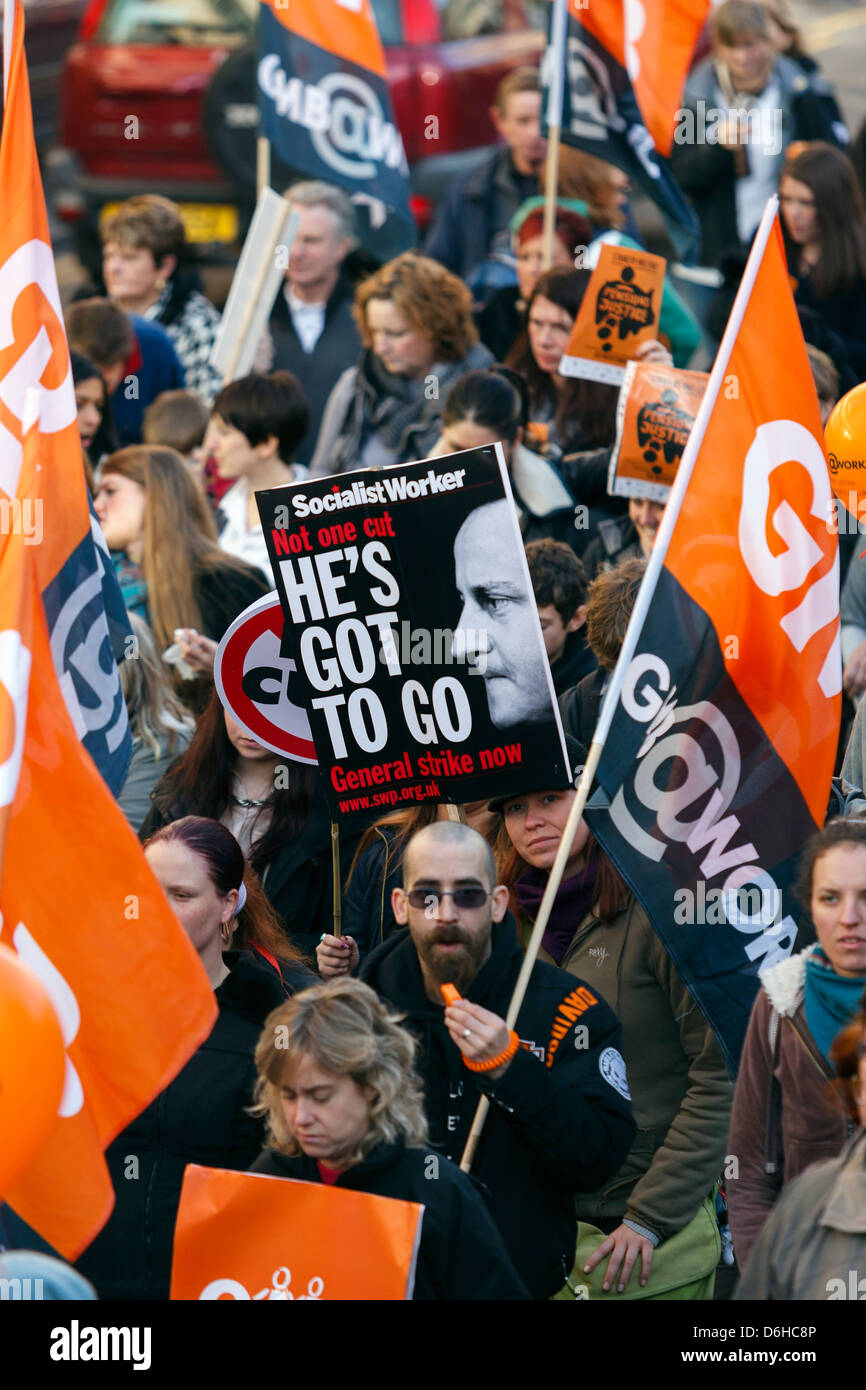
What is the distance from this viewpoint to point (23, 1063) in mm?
3637

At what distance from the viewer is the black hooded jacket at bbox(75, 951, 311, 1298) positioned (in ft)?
15.5

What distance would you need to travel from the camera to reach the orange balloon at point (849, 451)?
6215 mm

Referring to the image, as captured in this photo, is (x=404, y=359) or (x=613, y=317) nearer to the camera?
(x=613, y=317)

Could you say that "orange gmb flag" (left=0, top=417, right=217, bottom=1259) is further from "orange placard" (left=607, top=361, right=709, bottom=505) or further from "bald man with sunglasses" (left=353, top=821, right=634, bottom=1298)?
"orange placard" (left=607, top=361, right=709, bottom=505)

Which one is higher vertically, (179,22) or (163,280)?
(179,22)

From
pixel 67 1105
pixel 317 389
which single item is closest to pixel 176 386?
pixel 317 389

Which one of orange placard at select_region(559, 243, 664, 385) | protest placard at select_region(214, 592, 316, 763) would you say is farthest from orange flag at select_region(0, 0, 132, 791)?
orange placard at select_region(559, 243, 664, 385)

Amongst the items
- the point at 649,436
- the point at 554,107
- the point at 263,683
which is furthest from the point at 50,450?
the point at 554,107

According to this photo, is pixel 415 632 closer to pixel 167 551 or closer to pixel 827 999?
pixel 827 999

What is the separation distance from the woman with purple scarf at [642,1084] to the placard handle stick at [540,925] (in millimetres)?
337

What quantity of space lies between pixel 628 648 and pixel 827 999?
0.86 m

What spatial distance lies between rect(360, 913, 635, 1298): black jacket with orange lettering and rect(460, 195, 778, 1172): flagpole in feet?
0.17

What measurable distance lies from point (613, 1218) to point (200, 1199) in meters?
1.21
